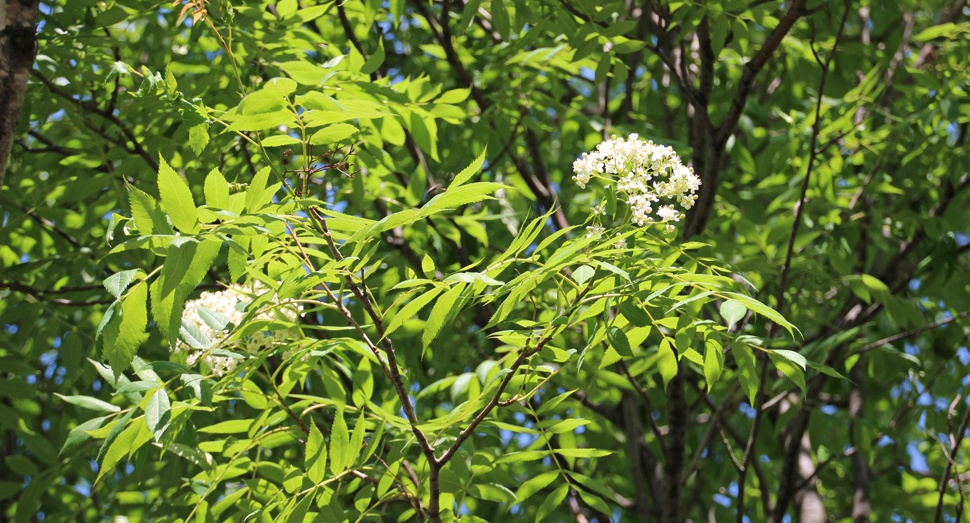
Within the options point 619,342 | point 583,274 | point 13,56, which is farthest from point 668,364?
point 13,56

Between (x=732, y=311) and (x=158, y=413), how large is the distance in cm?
122

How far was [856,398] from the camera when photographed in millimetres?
3975

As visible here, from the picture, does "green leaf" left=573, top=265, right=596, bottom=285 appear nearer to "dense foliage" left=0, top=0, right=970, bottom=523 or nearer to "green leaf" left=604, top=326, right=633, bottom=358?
"dense foliage" left=0, top=0, right=970, bottom=523

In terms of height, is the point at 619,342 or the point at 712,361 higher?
the point at 712,361

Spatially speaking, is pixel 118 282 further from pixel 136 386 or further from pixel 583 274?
pixel 583 274

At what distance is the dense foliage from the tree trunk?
1.13 feet

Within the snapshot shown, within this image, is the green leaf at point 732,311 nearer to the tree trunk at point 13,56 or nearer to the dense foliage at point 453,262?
the dense foliage at point 453,262

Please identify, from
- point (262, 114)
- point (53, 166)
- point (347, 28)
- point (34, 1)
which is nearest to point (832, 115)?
point (347, 28)

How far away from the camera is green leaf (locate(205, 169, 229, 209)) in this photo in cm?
139

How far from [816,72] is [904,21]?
791mm

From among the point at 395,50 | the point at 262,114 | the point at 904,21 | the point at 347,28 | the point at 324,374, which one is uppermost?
the point at 904,21

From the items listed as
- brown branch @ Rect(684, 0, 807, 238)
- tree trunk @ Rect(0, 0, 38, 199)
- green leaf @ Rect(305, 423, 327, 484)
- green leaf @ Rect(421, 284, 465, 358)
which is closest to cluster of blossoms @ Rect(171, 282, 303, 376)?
green leaf @ Rect(305, 423, 327, 484)

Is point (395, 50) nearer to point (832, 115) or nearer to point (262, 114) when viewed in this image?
point (832, 115)

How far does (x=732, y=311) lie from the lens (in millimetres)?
1328
